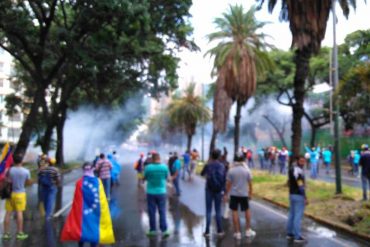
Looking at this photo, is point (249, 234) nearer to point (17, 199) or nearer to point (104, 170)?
point (17, 199)

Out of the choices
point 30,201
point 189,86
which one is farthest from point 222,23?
point 189,86

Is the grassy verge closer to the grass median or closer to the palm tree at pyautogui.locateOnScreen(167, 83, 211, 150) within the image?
the grass median

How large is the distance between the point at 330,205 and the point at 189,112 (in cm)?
3457

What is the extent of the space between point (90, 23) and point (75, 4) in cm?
330

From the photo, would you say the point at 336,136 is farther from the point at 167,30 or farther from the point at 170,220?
the point at 167,30

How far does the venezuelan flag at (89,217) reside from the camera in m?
7.84

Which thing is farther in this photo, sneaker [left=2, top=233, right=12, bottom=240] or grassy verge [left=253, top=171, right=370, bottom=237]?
grassy verge [left=253, top=171, right=370, bottom=237]

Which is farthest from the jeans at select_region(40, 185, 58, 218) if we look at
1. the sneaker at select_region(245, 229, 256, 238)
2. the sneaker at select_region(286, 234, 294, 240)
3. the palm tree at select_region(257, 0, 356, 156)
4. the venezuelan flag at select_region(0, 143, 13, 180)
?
the palm tree at select_region(257, 0, 356, 156)

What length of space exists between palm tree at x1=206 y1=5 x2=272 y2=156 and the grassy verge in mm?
8449

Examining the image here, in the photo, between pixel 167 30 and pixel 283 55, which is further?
pixel 283 55

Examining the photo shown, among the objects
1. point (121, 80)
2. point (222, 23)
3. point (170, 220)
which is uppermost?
point (222, 23)

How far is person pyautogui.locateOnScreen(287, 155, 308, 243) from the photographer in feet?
34.5

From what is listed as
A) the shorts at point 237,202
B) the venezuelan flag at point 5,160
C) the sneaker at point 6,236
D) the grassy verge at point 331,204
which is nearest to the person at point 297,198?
the shorts at point 237,202

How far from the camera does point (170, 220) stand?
13.2 meters
